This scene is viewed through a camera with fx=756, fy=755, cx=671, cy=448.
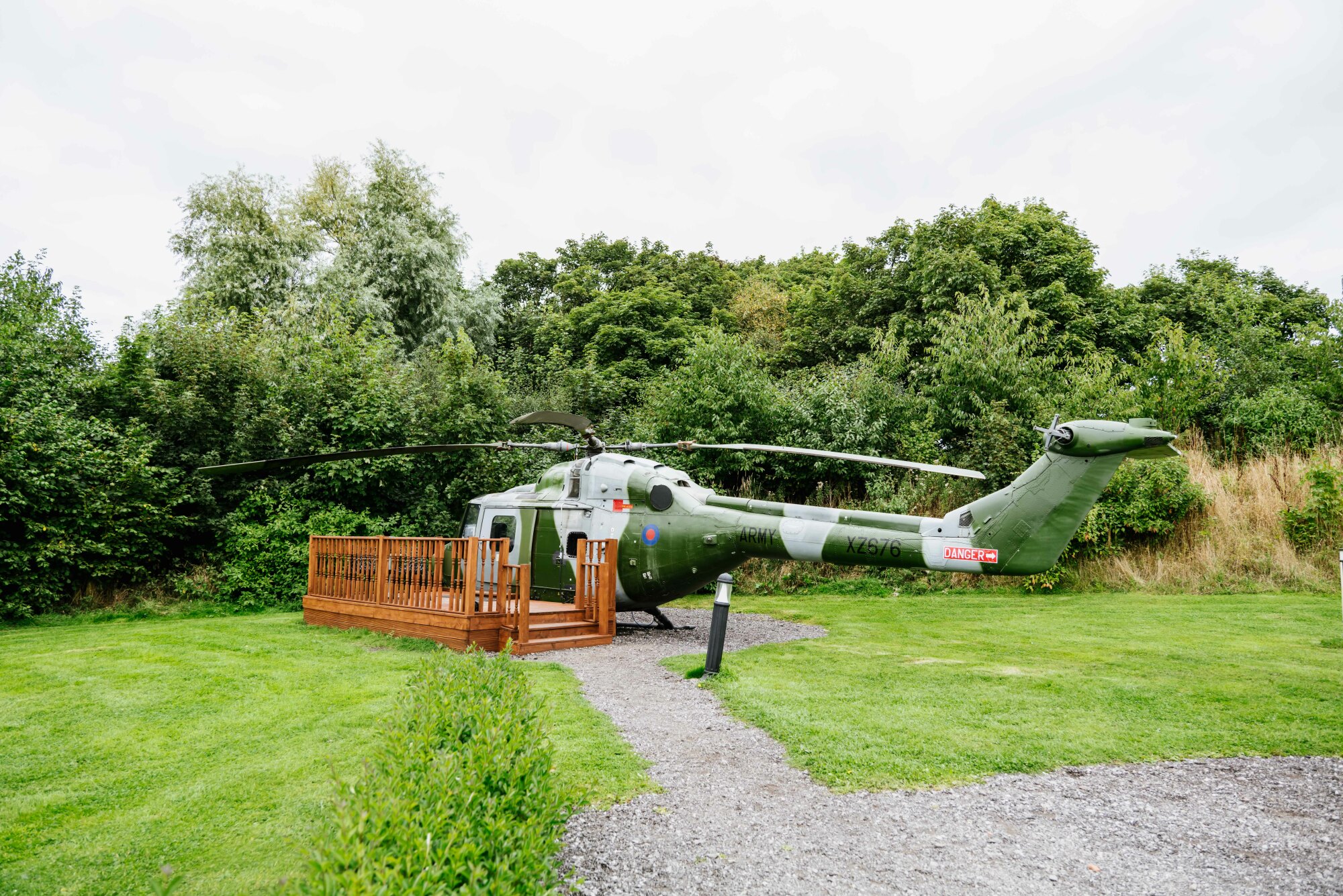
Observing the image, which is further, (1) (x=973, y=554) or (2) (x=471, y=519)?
(2) (x=471, y=519)

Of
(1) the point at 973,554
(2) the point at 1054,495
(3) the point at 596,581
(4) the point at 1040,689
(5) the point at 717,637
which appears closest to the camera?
(4) the point at 1040,689

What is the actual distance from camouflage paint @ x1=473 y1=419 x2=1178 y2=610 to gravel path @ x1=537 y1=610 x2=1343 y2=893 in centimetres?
297

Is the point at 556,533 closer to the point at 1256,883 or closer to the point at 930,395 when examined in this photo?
the point at 1256,883

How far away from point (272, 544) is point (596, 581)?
7265mm

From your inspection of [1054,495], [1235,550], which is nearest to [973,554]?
[1054,495]

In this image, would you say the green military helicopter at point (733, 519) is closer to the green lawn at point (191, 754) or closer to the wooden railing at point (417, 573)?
the wooden railing at point (417, 573)

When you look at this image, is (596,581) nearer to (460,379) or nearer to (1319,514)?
(460,379)

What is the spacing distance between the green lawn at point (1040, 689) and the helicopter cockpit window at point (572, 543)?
107 inches

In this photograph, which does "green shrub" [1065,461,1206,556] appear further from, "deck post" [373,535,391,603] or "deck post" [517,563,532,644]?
"deck post" [373,535,391,603]

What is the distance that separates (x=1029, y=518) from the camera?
25.0 feet

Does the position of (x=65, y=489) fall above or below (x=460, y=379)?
below

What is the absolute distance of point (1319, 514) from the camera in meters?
13.3

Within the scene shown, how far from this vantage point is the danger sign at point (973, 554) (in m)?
7.87

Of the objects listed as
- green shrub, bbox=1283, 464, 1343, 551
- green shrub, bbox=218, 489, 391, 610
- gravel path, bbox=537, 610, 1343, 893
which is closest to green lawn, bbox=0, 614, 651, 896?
gravel path, bbox=537, 610, 1343, 893
